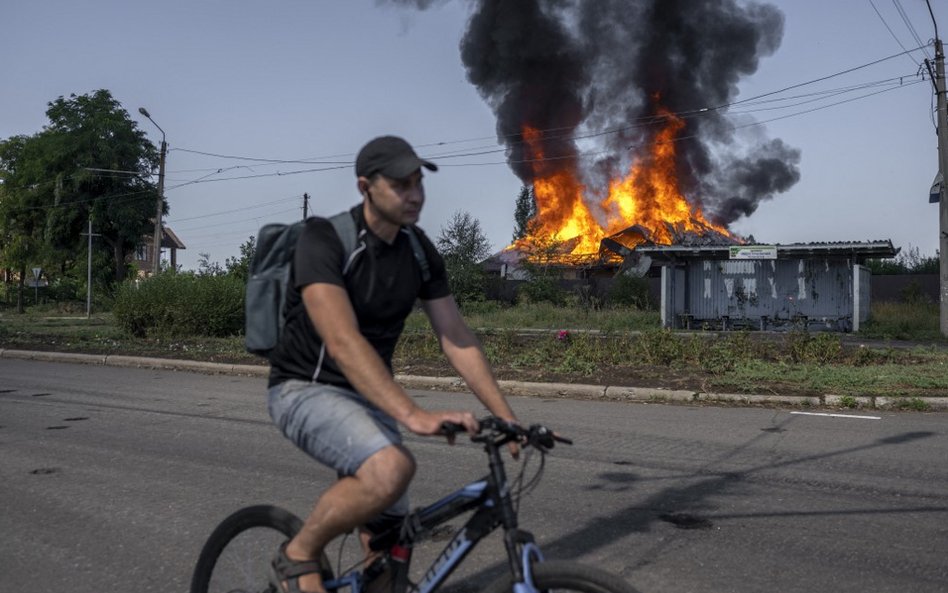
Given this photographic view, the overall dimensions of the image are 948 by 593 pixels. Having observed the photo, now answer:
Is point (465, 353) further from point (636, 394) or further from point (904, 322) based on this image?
point (904, 322)

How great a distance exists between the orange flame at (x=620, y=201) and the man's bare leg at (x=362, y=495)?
44931mm

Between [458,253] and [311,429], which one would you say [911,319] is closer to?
[458,253]

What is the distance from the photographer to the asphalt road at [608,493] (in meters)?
4.29

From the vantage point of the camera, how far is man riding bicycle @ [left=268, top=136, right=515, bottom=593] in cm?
241

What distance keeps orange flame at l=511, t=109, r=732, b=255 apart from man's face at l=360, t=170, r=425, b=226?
44.7m

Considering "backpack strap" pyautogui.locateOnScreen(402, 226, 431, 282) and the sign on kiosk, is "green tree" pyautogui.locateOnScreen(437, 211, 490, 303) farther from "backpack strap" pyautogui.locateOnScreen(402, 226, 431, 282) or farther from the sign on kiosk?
"backpack strap" pyautogui.locateOnScreen(402, 226, 431, 282)

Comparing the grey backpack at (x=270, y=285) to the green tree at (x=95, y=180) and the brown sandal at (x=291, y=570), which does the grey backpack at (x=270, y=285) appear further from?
the green tree at (x=95, y=180)

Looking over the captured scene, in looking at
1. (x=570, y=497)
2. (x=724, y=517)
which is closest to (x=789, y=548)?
(x=724, y=517)

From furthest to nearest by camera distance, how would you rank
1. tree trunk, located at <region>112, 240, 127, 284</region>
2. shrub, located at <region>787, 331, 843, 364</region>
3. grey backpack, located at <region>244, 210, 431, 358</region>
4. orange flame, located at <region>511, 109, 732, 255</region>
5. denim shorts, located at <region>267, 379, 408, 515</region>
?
tree trunk, located at <region>112, 240, 127, 284</region>
orange flame, located at <region>511, 109, 732, 255</region>
shrub, located at <region>787, 331, 843, 364</region>
grey backpack, located at <region>244, 210, 431, 358</region>
denim shorts, located at <region>267, 379, 408, 515</region>

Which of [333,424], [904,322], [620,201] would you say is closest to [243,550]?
[333,424]

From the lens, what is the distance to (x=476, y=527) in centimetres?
239

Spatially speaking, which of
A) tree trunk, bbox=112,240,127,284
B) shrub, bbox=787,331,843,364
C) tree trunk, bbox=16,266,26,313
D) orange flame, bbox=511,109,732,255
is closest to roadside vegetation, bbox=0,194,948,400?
shrub, bbox=787,331,843,364

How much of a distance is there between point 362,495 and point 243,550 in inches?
35.4

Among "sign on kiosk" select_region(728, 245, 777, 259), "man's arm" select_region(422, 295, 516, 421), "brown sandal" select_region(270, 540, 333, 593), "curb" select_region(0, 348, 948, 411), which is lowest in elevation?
"curb" select_region(0, 348, 948, 411)
